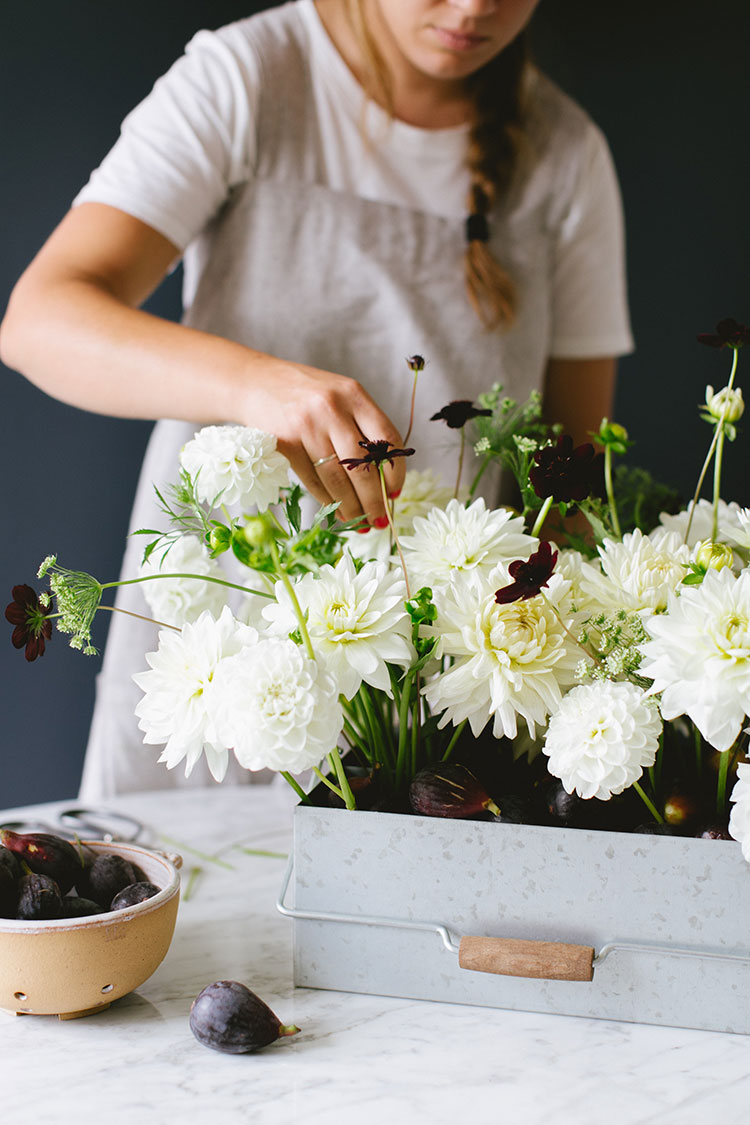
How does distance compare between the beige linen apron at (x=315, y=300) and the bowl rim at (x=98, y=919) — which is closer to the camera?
the bowl rim at (x=98, y=919)

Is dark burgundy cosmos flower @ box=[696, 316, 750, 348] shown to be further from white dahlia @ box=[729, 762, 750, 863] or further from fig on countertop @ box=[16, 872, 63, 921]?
fig on countertop @ box=[16, 872, 63, 921]

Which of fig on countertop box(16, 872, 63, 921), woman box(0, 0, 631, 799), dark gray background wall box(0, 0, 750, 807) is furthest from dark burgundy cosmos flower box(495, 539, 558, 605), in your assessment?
dark gray background wall box(0, 0, 750, 807)

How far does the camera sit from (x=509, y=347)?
1.38m

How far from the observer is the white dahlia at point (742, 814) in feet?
1.80

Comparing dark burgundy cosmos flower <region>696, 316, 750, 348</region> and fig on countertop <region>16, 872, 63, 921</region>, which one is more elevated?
dark burgundy cosmos flower <region>696, 316, 750, 348</region>

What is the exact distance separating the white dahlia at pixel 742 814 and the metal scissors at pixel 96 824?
1.72 feet

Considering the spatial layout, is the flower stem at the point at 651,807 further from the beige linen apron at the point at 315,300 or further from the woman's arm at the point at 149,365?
the beige linen apron at the point at 315,300

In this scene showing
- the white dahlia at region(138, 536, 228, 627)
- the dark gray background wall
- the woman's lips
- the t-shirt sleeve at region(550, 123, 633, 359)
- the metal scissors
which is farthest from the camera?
the dark gray background wall

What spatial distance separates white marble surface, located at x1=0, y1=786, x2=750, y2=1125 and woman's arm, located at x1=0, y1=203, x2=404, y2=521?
13.4 inches

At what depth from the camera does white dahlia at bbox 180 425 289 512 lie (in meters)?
0.62

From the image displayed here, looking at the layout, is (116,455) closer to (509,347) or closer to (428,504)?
(509,347)

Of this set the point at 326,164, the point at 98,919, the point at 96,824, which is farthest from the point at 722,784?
the point at 326,164

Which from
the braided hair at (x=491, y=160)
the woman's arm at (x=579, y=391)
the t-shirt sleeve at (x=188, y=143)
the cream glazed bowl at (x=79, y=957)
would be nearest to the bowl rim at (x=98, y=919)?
the cream glazed bowl at (x=79, y=957)

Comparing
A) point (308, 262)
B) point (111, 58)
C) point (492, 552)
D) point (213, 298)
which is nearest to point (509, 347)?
point (308, 262)
